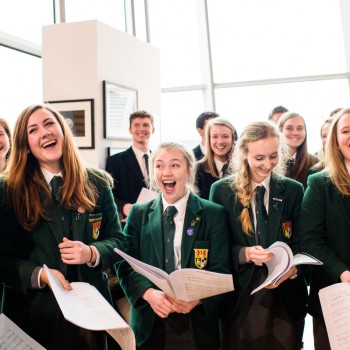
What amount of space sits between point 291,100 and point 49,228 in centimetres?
550

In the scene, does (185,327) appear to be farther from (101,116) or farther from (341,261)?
(101,116)

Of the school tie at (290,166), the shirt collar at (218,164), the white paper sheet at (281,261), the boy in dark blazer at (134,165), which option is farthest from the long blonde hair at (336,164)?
the boy in dark blazer at (134,165)

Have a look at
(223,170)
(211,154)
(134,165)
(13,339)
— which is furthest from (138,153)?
(13,339)

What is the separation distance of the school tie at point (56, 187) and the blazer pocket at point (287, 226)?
1029 millimetres

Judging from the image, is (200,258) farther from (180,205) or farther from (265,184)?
(265,184)

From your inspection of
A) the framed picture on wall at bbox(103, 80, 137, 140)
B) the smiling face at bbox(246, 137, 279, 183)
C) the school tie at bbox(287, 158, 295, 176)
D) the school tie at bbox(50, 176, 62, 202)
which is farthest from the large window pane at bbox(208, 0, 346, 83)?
the school tie at bbox(50, 176, 62, 202)

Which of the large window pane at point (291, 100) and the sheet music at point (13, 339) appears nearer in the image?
the sheet music at point (13, 339)

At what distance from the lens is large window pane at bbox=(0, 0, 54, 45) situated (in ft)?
14.5

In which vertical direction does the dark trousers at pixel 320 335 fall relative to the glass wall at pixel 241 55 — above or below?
below

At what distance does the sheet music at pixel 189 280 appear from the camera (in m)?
1.55

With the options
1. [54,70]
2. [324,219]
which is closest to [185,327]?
[324,219]

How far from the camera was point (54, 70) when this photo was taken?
4617 mm

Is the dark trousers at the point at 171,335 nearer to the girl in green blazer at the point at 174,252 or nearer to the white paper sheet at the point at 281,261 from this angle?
the girl in green blazer at the point at 174,252

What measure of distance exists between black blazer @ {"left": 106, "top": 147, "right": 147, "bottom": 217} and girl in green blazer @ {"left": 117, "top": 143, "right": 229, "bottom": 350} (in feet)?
5.51
